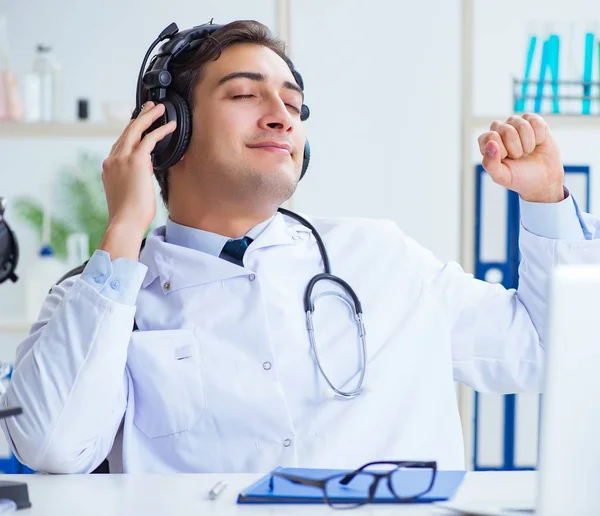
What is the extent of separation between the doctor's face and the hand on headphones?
0.11 metres

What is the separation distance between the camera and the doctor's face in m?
1.71

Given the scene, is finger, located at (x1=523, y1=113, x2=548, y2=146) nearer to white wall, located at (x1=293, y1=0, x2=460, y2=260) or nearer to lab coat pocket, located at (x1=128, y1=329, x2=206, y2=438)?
lab coat pocket, located at (x1=128, y1=329, x2=206, y2=438)

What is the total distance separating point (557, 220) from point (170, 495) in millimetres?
929

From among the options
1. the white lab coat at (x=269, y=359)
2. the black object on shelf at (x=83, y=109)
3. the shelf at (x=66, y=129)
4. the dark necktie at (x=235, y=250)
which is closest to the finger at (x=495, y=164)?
the white lab coat at (x=269, y=359)

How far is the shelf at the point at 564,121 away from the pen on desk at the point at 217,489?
1.93 metres

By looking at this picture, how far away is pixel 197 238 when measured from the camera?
1.75 m

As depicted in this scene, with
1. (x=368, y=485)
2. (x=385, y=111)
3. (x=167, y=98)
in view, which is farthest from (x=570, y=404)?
(x=385, y=111)

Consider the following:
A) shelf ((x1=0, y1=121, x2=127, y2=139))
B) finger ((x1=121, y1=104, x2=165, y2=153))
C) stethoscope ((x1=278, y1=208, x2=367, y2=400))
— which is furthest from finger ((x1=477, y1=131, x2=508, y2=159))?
shelf ((x1=0, y1=121, x2=127, y2=139))

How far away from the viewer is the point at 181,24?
2.84m

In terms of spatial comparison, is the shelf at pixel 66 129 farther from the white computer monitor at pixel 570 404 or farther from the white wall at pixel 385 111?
the white computer monitor at pixel 570 404

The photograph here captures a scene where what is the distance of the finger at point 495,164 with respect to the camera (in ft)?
5.31

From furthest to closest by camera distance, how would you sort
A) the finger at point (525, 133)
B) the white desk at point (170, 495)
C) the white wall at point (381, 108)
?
the white wall at point (381, 108) → the finger at point (525, 133) → the white desk at point (170, 495)

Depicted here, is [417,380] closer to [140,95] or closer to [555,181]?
[555,181]

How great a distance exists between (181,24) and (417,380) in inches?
65.3
